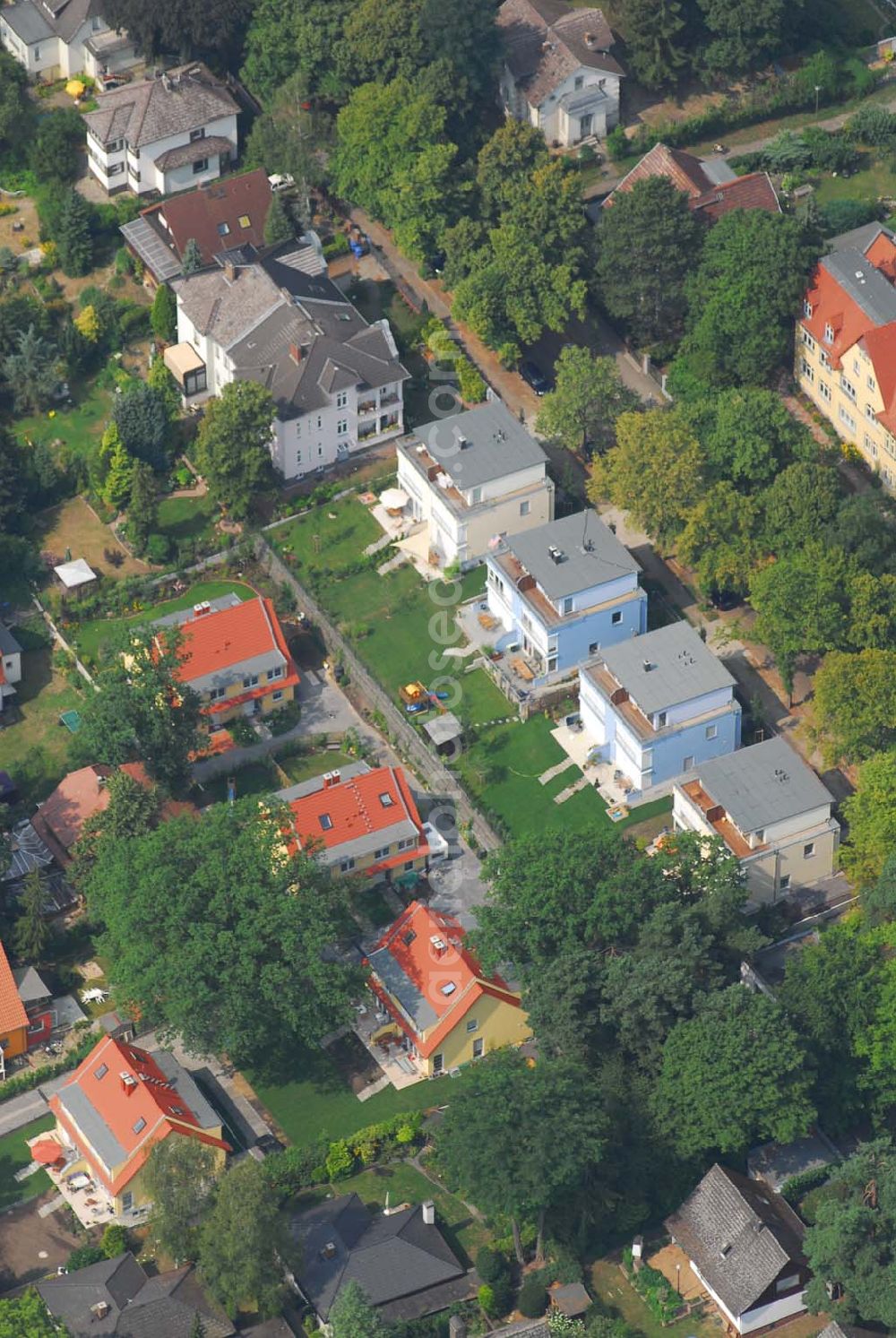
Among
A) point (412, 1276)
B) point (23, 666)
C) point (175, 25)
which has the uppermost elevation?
point (175, 25)

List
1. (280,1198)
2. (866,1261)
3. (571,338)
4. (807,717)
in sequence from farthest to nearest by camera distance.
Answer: (571,338)
(807,717)
(280,1198)
(866,1261)

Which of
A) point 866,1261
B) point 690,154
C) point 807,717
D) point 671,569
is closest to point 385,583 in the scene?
point 671,569

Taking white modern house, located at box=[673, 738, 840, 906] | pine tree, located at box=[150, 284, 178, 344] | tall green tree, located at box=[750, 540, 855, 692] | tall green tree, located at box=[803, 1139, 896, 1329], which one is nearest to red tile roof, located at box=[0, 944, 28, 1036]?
white modern house, located at box=[673, 738, 840, 906]

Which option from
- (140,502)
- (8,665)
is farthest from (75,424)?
(8,665)

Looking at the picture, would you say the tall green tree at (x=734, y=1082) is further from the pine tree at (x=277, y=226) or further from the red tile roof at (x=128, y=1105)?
the pine tree at (x=277, y=226)

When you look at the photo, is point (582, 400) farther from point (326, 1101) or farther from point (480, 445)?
point (326, 1101)

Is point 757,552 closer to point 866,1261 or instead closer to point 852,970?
point 852,970
